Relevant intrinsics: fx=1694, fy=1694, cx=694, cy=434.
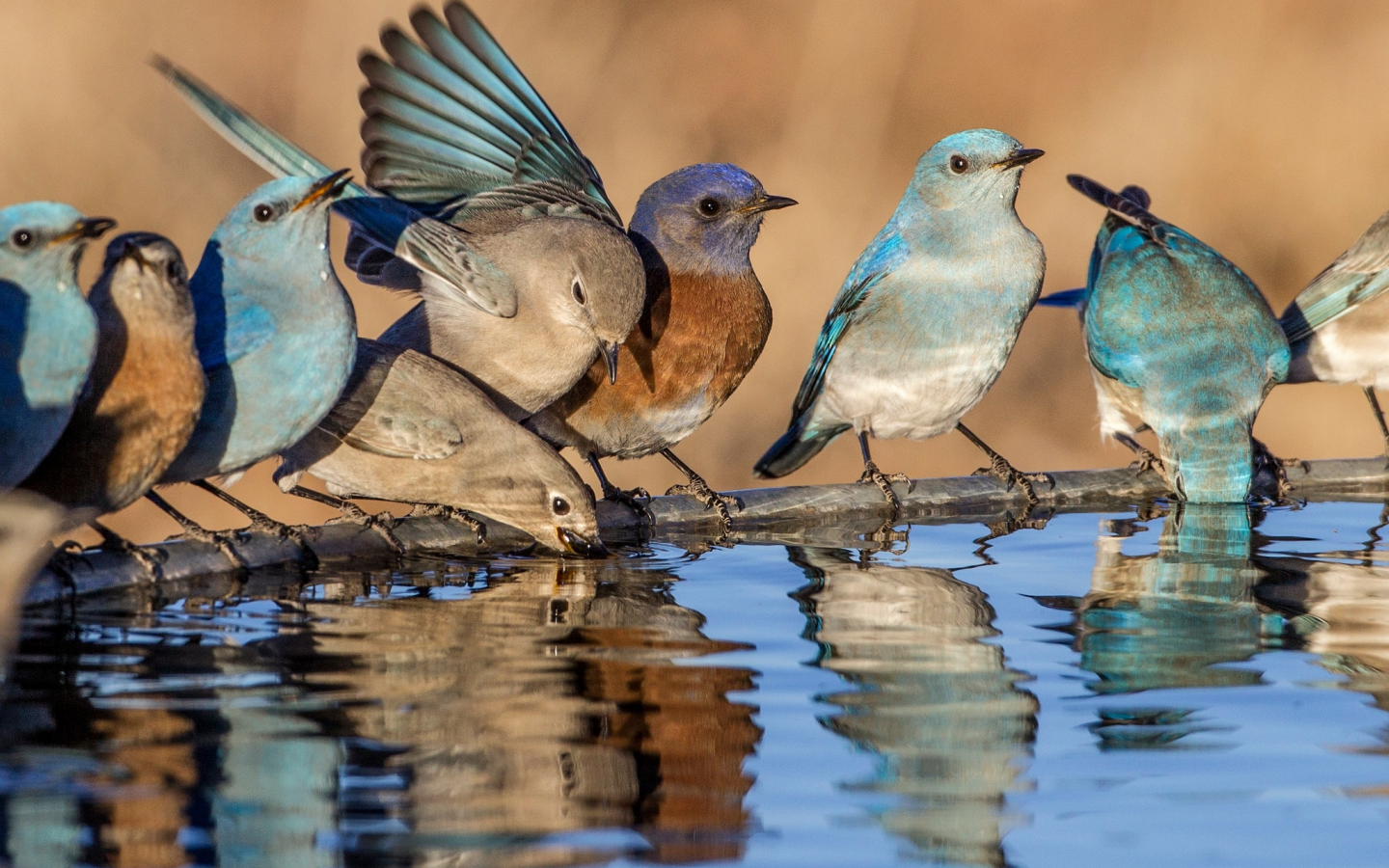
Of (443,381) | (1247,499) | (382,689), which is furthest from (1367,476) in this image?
(382,689)

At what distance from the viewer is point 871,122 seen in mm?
12711

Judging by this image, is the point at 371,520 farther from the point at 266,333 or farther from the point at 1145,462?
the point at 1145,462

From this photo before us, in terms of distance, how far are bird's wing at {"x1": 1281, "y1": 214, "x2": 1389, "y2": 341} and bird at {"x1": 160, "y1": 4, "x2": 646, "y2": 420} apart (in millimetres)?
3381

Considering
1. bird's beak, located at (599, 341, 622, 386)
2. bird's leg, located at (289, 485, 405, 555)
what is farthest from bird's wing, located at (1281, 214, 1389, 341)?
bird's leg, located at (289, 485, 405, 555)

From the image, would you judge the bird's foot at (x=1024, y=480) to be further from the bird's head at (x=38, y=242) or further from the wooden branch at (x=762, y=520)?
the bird's head at (x=38, y=242)

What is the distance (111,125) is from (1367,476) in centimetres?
818

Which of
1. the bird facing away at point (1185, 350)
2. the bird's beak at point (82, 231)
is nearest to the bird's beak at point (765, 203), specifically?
the bird facing away at point (1185, 350)

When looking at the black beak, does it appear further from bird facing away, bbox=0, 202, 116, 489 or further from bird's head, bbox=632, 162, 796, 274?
bird facing away, bbox=0, 202, 116, 489

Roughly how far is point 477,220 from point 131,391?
2.29m

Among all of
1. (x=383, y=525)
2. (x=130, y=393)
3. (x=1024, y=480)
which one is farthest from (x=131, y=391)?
(x=1024, y=480)

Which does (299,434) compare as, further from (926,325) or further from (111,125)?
(111,125)

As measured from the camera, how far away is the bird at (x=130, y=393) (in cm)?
454

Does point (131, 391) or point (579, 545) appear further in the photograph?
point (579, 545)

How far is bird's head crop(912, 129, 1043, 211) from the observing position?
682cm
